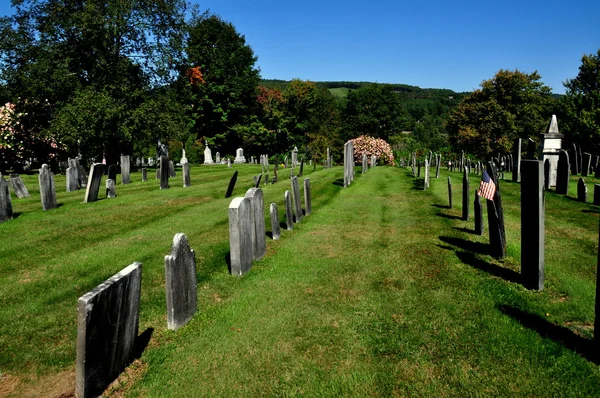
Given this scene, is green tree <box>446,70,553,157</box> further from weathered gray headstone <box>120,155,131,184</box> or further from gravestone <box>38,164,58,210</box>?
gravestone <box>38,164,58,210</box>

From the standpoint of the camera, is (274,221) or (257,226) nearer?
(257,226)

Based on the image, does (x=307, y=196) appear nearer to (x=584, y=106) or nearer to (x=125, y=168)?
(x=125, y=168)

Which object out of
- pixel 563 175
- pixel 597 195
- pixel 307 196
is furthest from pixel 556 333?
pixel 563 175

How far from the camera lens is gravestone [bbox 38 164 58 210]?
1377 cm

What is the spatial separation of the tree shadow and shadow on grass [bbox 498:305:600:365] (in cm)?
316

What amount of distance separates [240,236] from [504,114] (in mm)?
52049

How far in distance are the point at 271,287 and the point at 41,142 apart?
33.5 metres

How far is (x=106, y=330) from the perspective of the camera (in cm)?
427

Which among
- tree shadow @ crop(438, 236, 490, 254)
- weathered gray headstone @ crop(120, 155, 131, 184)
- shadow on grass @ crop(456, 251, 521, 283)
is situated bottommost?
shadow on grass @ crop(456, 251, 521, 283)

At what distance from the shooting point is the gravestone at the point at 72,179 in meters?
19.5

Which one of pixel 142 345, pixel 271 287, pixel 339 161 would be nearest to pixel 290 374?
pixel 142 345

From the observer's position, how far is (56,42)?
99.5 ft

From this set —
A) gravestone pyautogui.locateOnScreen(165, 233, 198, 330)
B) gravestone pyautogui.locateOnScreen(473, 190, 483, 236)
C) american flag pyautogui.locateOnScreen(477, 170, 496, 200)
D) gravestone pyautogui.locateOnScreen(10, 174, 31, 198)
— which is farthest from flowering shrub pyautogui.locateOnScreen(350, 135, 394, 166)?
gravestone pyautogui.locateOnScreen(165, 233, 198, 330)

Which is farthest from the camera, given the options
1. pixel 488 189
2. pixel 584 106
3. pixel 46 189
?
pixel 584 106
